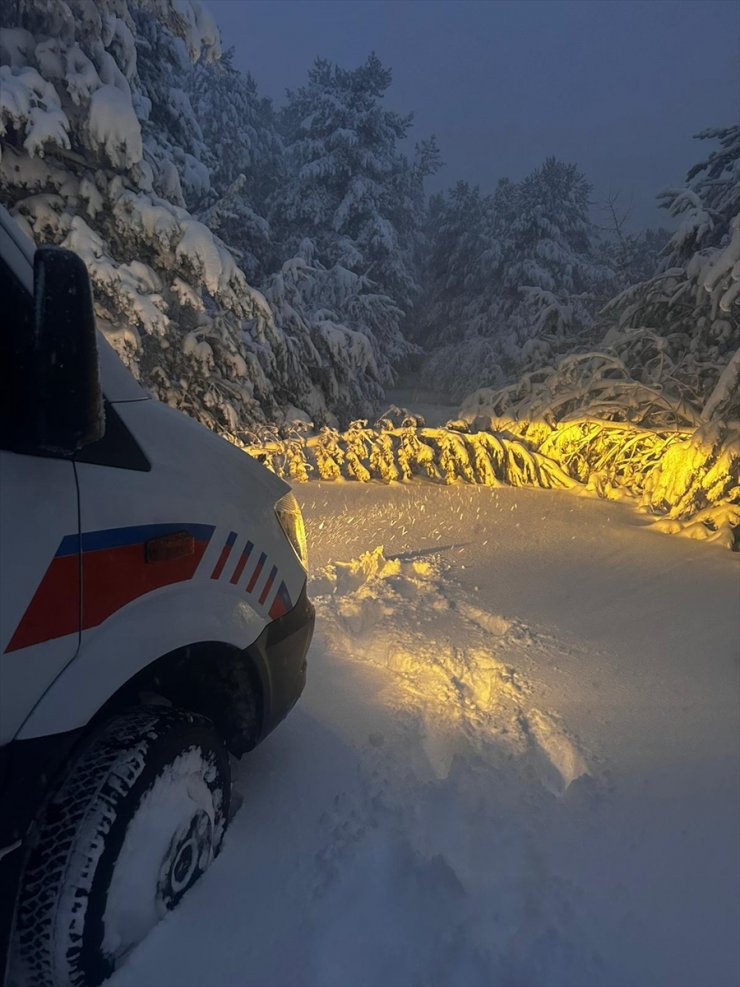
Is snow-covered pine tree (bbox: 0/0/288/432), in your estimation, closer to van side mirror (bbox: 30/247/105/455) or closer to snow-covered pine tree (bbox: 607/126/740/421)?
snow-covered pine tree (bbox: 607/126/740/421)

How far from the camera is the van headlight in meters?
2.55

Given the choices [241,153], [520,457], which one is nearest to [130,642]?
[520,457]

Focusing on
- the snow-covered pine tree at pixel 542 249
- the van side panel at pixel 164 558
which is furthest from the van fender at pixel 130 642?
the snow-covered pine tree at pixel 542 249

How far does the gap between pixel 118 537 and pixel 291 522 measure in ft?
3.35

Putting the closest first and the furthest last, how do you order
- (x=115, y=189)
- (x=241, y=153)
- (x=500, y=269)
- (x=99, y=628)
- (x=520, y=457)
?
(x=99, y=628), (x=520, y=457), (x=115, y=189), (x=241, y=153), (x=500, y=269)

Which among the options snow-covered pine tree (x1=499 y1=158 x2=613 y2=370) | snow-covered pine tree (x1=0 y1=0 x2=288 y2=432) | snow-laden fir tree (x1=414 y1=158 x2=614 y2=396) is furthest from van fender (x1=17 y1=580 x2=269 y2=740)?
snow-covered pine tree (x1=499 y1=158 x2=613 y2=370)

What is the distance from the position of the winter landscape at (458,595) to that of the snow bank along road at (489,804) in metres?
0.01

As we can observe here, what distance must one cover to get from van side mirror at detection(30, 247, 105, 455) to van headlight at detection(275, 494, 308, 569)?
3.62ft

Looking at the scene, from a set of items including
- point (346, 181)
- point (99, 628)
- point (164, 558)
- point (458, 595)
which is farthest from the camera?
point (346, 181)

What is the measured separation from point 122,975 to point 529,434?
7.44 meters

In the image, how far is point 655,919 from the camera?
2213 millimetres

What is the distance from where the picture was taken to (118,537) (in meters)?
1.68

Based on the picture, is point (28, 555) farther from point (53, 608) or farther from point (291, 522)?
point (291, 522)

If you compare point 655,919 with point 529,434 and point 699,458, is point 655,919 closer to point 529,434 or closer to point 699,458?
point 699,458
